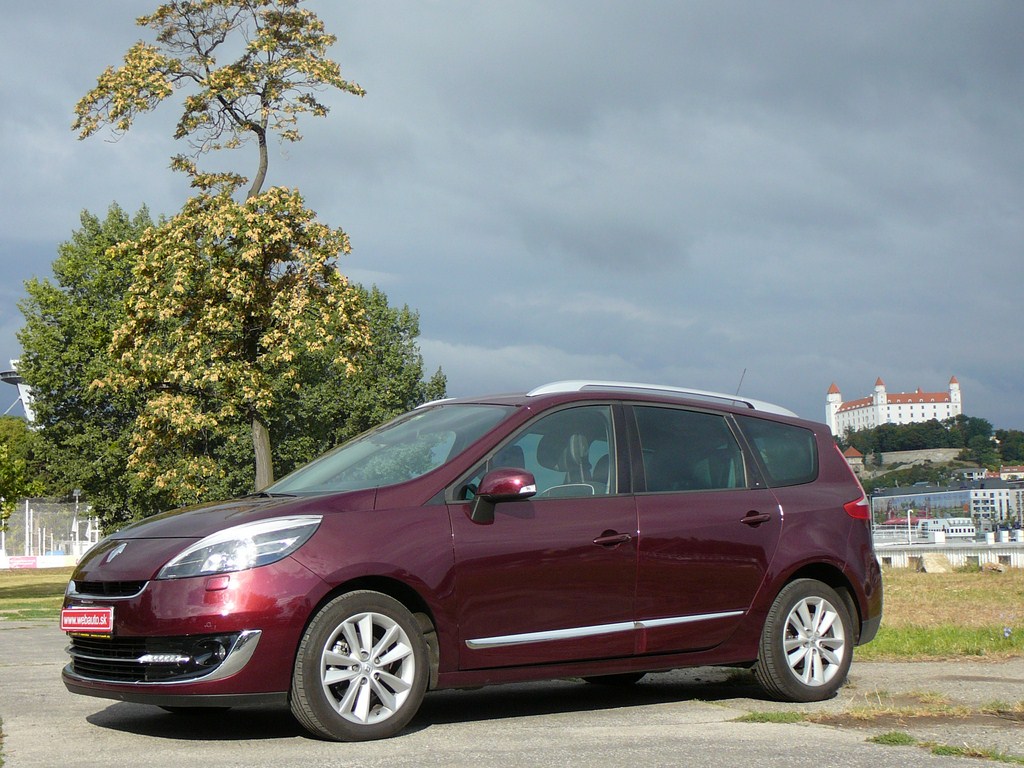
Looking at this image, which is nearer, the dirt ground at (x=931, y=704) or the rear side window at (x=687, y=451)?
the dirt ground at (x=931, y=704)

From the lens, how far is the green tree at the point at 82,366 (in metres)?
49.9

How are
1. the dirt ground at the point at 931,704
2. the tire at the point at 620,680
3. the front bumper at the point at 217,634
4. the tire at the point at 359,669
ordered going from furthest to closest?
the tire at the point at 620,680, the dirt ground at the point at 931,704, the tire at the point at 359,669, the front bumper at the point at 217,634

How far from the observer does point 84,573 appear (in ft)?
20.4

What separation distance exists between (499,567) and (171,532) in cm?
159

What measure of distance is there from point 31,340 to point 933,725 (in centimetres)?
4883

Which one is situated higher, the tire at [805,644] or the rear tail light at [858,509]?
the rear tail light at [858,509]

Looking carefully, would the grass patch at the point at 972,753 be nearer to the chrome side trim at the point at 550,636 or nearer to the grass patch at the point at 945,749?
the grass patch at the point at 945,749

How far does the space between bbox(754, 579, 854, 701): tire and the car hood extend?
2.63 metres

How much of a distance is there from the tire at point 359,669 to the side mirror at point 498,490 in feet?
2.03

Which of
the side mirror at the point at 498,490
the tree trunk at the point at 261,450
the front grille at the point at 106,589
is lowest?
the front grille at the point at 106,589

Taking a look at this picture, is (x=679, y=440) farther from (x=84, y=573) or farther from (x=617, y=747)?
(x=84, y=573)

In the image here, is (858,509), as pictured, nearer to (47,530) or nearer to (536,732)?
(536,732)

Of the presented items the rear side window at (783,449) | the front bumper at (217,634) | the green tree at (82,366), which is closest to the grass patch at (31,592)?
the green tree at (82,366)

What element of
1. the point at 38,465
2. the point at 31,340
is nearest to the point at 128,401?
the point at 31,340
